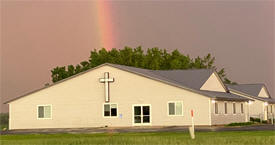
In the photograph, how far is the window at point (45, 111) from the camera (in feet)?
184

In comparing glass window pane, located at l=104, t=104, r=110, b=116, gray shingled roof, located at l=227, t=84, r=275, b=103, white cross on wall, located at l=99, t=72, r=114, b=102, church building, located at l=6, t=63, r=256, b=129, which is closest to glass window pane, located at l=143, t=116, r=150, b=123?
church building, located at l=6, t=63, r=256, b=129

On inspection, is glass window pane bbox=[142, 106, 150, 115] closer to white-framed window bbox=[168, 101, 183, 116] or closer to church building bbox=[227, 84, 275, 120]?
white-framed window bbox=[168, 101, 183, 116]

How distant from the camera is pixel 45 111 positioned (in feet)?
184

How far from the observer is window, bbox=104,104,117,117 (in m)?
54.4

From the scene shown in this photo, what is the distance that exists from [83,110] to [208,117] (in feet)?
36.9

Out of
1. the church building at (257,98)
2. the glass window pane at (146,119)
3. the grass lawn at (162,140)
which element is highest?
the church building at (257,98)

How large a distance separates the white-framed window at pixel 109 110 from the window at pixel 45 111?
503cm

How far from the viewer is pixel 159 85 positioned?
174ft

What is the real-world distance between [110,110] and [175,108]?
5.84 m

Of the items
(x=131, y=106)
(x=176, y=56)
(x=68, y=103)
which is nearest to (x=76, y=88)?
(x=68, y=103)

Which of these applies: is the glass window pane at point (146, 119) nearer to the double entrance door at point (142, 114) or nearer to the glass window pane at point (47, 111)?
the double entrance door at point (142, 114)

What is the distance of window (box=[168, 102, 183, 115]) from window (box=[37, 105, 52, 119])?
1091 centimetres

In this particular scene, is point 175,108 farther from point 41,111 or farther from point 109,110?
point 41,111

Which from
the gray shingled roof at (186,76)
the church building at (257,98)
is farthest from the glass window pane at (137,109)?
the church building at (257,98)
